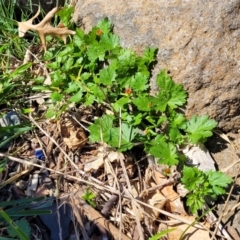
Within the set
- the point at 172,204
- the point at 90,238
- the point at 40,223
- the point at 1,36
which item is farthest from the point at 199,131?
the point at 1,36

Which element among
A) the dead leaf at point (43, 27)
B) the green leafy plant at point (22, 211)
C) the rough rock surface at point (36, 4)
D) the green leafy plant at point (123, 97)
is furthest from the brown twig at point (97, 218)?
the rough rock surface at point (36, 4)

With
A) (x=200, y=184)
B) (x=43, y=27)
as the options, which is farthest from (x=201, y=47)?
(x=43, y=27)

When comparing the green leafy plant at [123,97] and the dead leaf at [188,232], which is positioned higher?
the green leafy plant at [123,97]

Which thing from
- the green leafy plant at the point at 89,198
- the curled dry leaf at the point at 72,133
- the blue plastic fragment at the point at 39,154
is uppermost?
the curled dry leaf at the point at 72,133

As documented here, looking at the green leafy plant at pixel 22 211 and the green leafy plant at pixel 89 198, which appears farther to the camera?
the green leafy plant at pixel 89 198

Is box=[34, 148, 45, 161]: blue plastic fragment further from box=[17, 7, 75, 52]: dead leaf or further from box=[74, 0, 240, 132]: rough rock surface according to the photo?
box=[74, 0, 240, 132]: rough rock surface

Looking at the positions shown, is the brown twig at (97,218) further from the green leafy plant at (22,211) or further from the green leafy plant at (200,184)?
the green leafy plant at (200,184)
